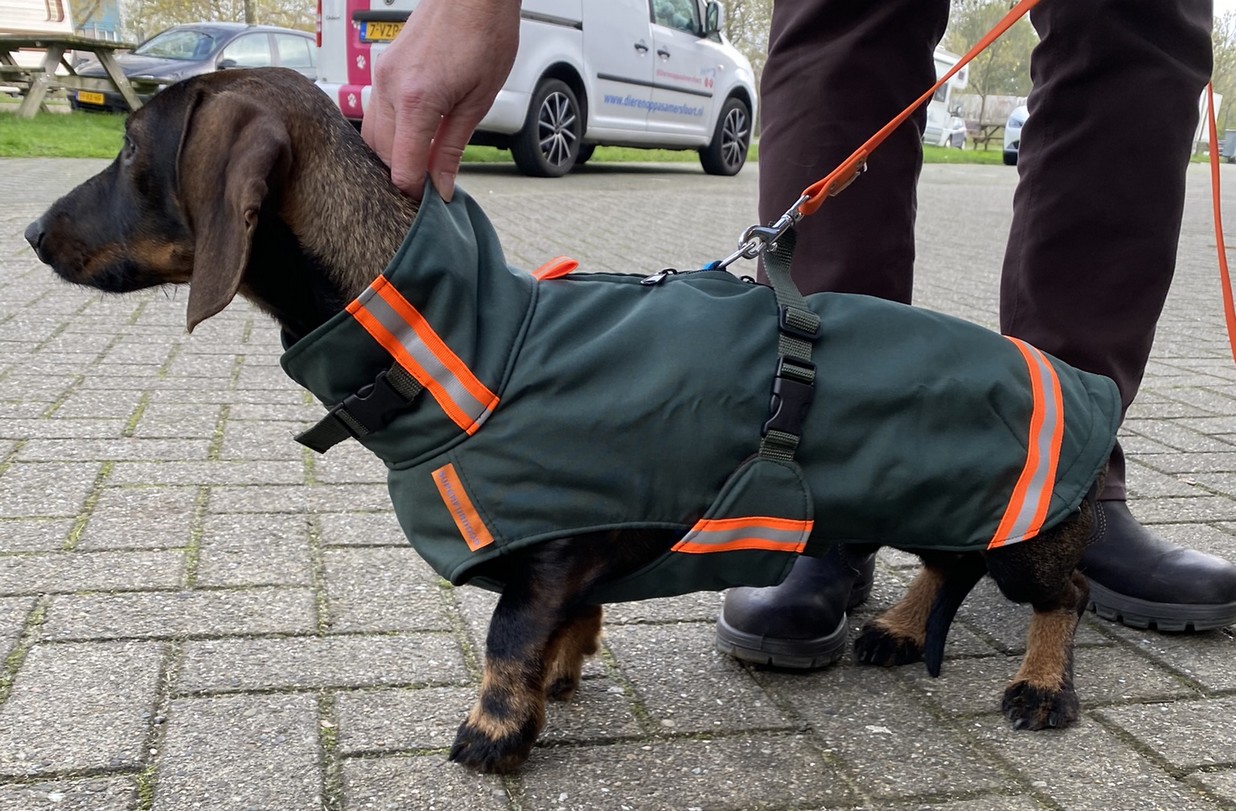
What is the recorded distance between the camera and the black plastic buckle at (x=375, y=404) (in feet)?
6.72

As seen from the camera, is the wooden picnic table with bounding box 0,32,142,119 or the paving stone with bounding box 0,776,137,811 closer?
the paving stone with bounding box 0,776,137,811

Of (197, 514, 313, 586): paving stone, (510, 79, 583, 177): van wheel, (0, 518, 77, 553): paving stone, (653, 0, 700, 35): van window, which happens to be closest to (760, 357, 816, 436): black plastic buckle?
(197, 514, 313, 586): paving stone

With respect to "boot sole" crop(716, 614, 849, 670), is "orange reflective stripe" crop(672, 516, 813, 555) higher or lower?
higher

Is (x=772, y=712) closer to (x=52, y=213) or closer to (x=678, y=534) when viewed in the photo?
(x=678, y=534)

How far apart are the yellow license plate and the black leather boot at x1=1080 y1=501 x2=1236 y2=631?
9498mm

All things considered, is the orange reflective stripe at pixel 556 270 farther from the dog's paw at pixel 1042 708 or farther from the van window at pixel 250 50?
the van window at pixel 250 50

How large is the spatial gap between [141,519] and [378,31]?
8.85 m

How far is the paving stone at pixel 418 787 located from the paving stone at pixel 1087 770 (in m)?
1.03

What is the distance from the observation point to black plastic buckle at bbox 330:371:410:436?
2047 mm

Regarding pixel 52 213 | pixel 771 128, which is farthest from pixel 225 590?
pixel 771 128

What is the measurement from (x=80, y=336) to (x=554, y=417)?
4.12m

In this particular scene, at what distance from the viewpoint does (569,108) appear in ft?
43.2

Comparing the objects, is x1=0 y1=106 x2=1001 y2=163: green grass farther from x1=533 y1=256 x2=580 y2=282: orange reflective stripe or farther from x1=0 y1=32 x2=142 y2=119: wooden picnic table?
x1=533 y1=256 x2=580 y2=282: orange reflective stripe

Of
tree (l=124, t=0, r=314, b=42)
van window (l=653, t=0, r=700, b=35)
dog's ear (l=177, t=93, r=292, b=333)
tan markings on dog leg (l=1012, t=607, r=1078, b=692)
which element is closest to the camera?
dog's ear (l=177, t=93, r=292, b=333)
